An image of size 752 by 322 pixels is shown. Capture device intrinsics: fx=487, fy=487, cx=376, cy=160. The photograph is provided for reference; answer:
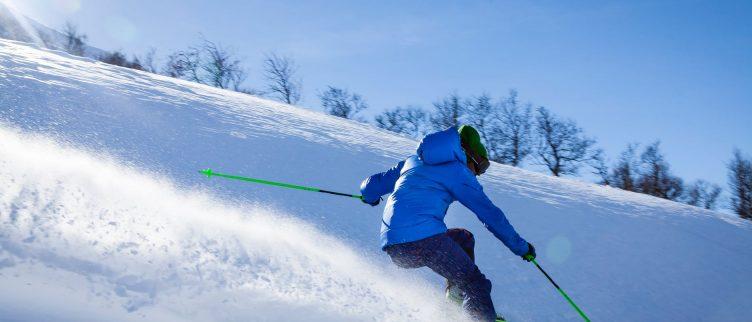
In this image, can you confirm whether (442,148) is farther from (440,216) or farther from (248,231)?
(248,231)

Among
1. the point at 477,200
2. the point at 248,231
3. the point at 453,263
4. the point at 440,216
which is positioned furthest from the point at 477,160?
the point at 248,231

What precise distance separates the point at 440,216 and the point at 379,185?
2.91ft

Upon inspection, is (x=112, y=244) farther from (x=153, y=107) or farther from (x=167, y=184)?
(x=153, y=107)

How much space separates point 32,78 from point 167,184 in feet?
13.9

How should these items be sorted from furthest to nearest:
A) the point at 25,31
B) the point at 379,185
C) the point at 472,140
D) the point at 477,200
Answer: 1. the point at 25,31
2. the point at 379,185
3. the point at 472,140
4. the point at 477,200

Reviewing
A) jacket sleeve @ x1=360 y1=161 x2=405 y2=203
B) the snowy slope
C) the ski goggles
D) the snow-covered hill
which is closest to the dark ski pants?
the snowy slope

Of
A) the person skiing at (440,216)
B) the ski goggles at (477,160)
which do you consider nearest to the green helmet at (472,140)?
the ski goggles at (477,160)

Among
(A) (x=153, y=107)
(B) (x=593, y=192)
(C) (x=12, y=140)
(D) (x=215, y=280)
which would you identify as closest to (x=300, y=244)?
(D) (x=215, y=280)

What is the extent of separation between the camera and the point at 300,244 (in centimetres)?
454

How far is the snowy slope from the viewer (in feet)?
9.82

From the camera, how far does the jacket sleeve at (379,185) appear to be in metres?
4.00

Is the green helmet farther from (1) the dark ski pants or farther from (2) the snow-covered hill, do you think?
(2) the snow-covered hill

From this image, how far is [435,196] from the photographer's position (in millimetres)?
3240

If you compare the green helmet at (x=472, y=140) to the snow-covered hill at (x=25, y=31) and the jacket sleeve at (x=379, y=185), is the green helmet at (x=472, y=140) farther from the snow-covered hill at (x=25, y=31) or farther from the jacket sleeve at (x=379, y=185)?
the snow-covered hill at (x=25, y=31)
